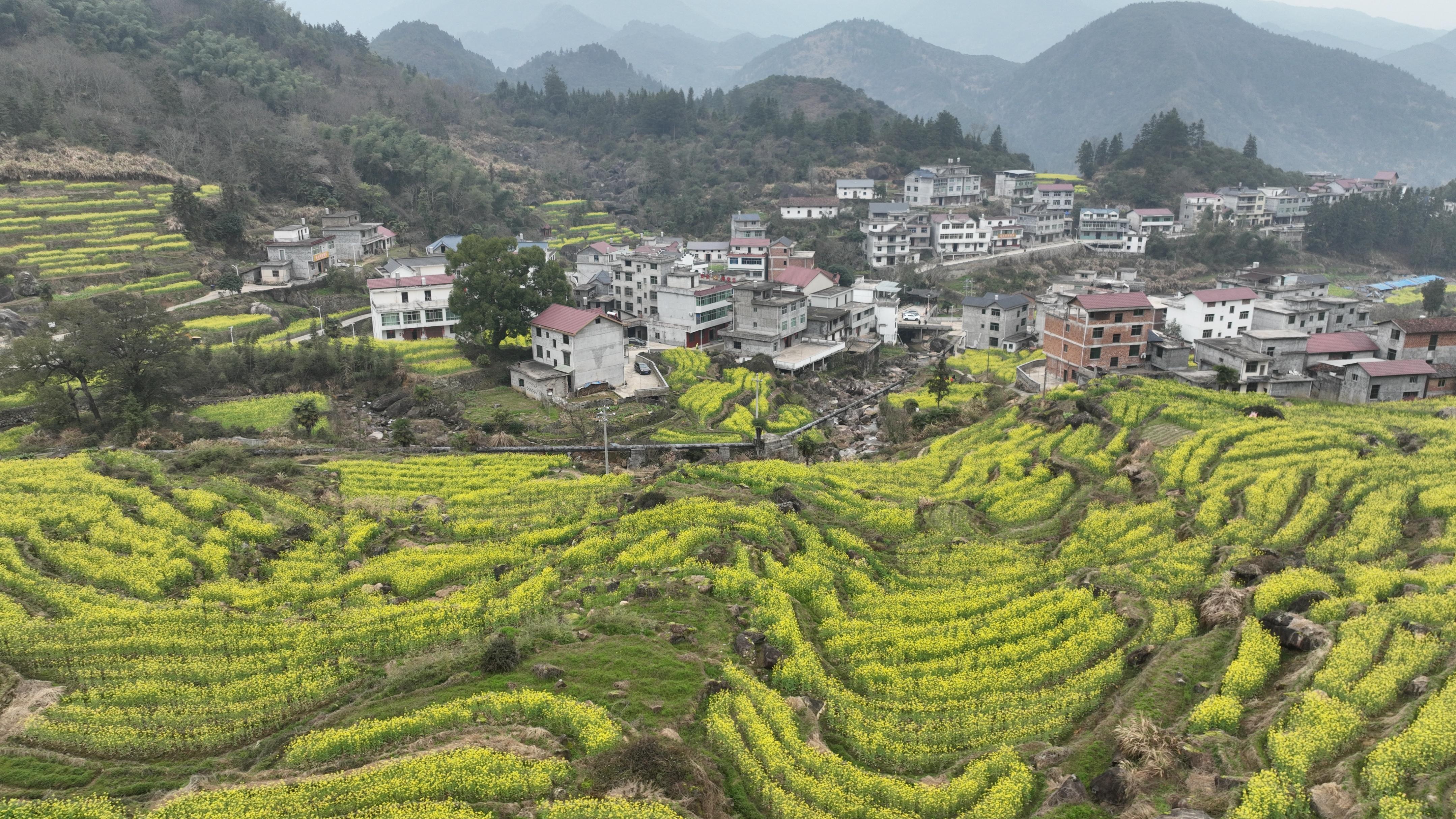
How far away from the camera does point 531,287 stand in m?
56.2

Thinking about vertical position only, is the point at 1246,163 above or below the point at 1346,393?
above

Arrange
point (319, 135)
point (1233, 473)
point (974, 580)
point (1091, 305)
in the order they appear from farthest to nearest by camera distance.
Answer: point (319, 135) < point (1091, 305) < point (1233, 473) < point (974, 580)

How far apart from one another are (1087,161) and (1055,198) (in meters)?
31.8

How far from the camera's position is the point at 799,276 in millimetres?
71812

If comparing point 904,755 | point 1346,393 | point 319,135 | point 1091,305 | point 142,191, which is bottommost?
point 904,755

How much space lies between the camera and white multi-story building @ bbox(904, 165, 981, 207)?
391ft

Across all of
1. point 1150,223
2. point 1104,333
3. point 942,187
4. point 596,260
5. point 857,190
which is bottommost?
point 1104,333

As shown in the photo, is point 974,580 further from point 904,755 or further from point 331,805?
point 331,805

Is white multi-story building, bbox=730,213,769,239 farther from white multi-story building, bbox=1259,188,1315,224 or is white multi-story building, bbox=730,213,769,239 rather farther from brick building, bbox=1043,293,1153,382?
white multi-story building, bbox=1259,188,1315,224

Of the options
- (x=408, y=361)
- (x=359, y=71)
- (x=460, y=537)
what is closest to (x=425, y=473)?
(x=460, y=537)

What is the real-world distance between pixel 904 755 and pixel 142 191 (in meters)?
79.4

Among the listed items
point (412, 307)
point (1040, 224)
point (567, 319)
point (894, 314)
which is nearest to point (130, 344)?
point (412, 307)

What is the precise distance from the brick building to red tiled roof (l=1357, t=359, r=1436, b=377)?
11.2 metres

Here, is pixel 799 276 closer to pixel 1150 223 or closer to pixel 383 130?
pixel 383 130
